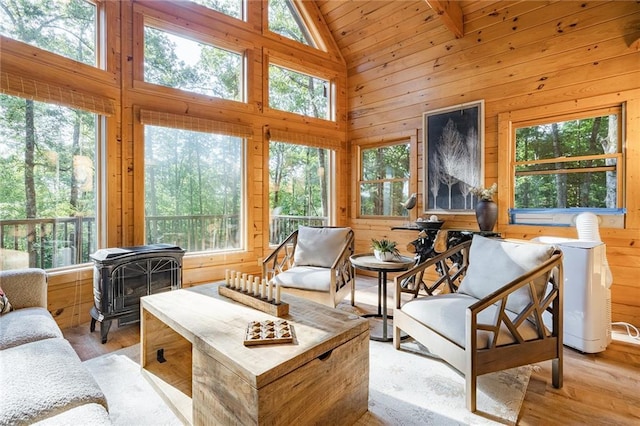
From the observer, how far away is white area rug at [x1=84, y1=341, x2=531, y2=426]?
1602 millimetres

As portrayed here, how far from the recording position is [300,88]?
15.2 ft

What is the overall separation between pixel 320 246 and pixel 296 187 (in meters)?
1.54

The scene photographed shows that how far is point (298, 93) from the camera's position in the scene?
460 centimetres

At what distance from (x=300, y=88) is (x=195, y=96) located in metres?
1.62

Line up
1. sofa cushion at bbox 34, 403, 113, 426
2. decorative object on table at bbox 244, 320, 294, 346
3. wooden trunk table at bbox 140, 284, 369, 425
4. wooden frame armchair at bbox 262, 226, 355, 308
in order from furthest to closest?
1. wooden frame armchair at bbox 262, 226, 355, 308
2. decorative object on table at bbox 244, 320, 294, 346
3. wooden trunk table at bbox 140, 284, 369, 425
4. sofa cushion at bbox 34, 403, 113, 426

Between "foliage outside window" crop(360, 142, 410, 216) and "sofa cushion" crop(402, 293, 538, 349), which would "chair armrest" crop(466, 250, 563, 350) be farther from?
"foliage outside window" crop(360, 142, 410, 216)

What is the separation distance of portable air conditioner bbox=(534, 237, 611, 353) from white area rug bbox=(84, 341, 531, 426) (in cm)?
64

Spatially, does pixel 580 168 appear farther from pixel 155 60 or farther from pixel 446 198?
pixel 155 60

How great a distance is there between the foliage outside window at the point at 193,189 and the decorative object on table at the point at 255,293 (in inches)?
69.3

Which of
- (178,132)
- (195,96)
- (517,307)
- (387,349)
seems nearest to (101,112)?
(178,132)

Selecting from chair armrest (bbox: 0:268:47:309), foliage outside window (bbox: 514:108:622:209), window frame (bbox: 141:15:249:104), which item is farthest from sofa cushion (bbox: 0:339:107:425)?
foliage outside window (bbox: 514:108:622:209)

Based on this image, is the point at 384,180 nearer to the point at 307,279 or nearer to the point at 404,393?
the point at 307,279

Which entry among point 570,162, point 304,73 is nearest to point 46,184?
point 304,73

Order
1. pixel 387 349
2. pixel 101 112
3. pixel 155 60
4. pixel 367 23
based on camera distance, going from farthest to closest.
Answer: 1. pixel 367 23
2. pixel 155 60
3. pixel 101 112
4. pixel 387 349
